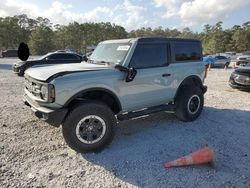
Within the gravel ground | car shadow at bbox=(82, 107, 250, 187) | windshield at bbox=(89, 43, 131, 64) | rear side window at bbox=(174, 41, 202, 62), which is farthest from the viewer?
rear side window at bbox=(174, 41, 202, 62)

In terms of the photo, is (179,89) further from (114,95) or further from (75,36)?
(75,36)

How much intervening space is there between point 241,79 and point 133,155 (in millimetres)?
7818

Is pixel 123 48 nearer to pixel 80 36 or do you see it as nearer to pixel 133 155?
pixel 133 155

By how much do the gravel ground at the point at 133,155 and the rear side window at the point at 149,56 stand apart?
1463 mm

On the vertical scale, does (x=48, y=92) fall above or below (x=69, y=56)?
below

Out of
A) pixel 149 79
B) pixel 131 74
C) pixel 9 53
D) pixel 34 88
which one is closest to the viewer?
pixel 34 88

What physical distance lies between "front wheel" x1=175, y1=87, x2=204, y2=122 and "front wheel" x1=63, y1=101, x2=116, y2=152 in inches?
84.9

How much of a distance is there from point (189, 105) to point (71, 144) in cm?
321

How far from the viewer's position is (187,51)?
6531 mm

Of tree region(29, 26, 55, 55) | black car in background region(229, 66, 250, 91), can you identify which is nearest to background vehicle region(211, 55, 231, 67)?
black car in background region(229, 66, 250, 91)

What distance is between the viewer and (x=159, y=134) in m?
5.66

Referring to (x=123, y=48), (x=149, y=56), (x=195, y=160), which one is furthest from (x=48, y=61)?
(x=195, y=160)

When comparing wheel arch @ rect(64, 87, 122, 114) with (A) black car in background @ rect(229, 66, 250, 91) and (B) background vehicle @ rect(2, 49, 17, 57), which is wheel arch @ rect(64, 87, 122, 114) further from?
(B) background vehicle @ rect(2, 49, 17, 57)

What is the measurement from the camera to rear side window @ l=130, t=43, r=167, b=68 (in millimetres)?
5379
